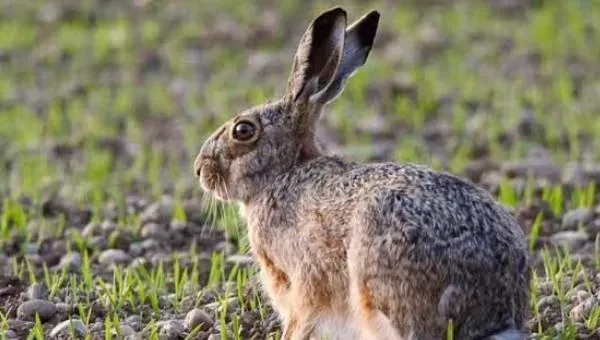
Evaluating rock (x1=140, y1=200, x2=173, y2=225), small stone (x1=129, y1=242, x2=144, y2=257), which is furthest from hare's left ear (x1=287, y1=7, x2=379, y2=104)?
rock (x1=140, y1=200, x2=173, y2=225)

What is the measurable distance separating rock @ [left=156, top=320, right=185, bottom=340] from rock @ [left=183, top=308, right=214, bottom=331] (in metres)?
0.03

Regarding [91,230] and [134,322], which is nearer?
[134,322]

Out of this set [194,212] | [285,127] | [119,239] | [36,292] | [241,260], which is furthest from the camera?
[194,212]

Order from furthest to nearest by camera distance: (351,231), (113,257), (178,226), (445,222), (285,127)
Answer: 1. (178,226)
2. (113,257)
3. (285,127)
4. (351,231)
5. (445,222)

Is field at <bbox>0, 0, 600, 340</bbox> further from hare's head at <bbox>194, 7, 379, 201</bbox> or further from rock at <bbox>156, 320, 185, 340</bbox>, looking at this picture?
hare's head at <bbox>194, 7, 379, 201</bbox>

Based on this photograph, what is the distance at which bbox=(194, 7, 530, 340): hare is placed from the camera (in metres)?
5.20

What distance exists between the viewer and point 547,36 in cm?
1347

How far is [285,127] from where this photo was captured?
6.36m

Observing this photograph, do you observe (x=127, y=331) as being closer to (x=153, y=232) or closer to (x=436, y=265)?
(x=436, y=265)

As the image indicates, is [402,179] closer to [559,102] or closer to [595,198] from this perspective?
[595,198]

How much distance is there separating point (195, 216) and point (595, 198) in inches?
90.1

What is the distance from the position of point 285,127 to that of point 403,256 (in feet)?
4.36

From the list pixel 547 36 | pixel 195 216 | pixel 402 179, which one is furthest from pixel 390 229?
pixel 547 36

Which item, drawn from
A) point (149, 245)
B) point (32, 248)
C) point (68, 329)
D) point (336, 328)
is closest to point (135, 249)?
point (149, 245)
